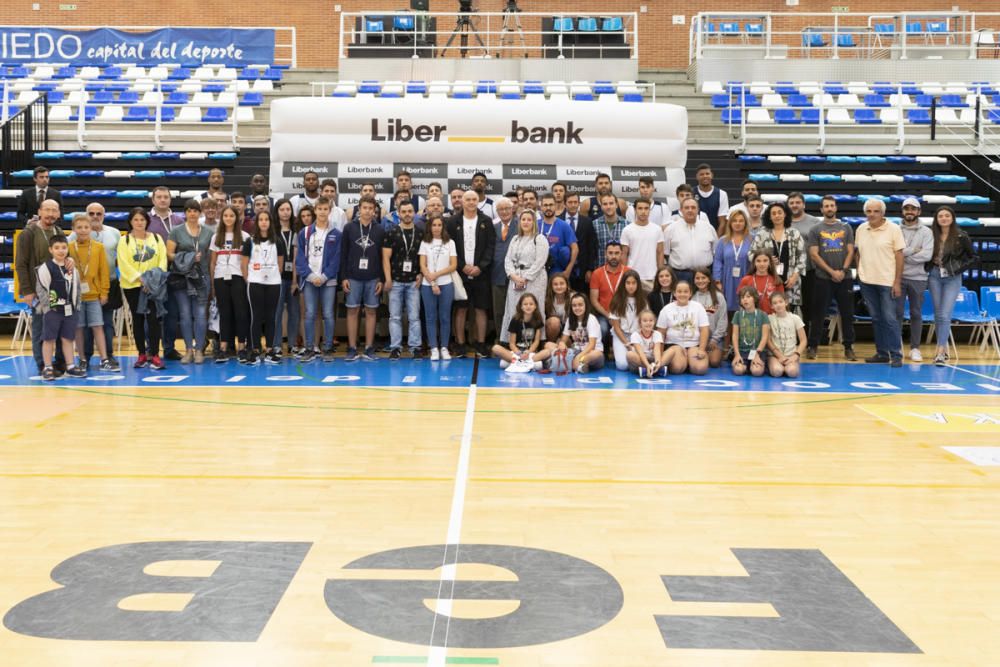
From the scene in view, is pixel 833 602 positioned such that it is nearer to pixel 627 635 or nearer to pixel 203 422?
pixel 627 635

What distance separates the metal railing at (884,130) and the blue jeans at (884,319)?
563cm

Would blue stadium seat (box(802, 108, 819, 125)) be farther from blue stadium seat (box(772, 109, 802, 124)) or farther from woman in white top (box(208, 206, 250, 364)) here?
woman in white top (box(208, 206, 250, 364))

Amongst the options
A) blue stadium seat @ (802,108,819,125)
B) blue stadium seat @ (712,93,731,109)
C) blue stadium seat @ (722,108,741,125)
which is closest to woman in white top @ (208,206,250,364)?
blue stadium seat @ (722,108,741,125)

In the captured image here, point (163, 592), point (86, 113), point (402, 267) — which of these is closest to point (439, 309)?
point (402, 267)

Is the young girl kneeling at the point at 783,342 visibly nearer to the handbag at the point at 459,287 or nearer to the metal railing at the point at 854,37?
the handbag at the point at 459,287

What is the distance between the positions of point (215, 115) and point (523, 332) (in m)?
9.35

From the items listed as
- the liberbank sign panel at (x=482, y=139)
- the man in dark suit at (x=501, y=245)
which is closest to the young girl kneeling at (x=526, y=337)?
the man in dark suit at (x=501, y=245)

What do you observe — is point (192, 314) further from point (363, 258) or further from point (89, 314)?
point (363, 258)

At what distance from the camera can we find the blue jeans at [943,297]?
415 inches

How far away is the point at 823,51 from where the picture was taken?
70.2ft

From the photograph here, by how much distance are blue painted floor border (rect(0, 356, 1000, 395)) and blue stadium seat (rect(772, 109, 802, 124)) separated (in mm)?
7131

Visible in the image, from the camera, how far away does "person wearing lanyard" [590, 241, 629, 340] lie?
9.90m

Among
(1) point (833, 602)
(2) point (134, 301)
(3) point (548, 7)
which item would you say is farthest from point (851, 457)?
(3) point (548, 7)

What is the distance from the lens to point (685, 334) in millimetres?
9648
